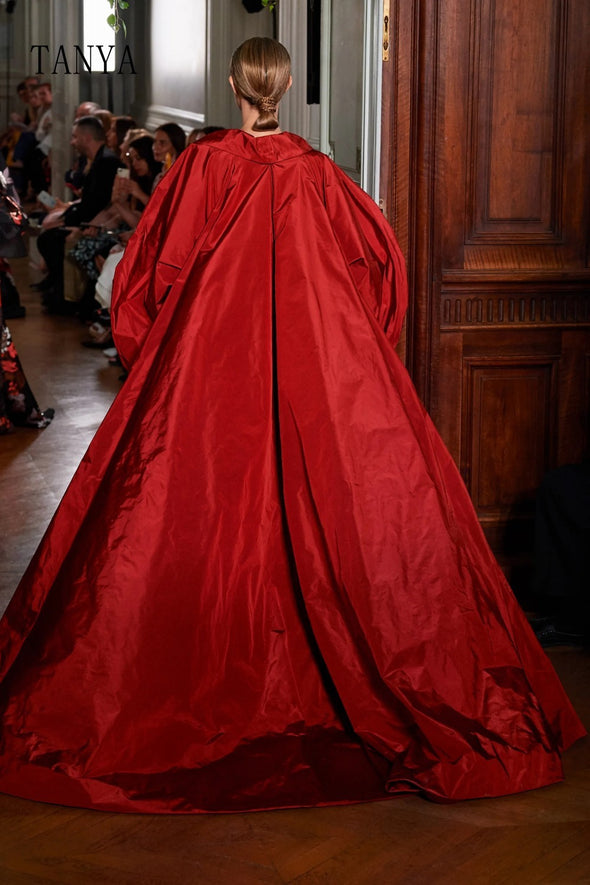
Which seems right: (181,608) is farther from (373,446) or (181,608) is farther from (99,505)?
(373,446)

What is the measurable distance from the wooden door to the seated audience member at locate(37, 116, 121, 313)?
15.6 feet

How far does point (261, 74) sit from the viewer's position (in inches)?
102

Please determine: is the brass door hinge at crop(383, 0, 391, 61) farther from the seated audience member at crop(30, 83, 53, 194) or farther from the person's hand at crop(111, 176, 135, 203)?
A: the seated audience member at crop(30, 83, 53, 194)

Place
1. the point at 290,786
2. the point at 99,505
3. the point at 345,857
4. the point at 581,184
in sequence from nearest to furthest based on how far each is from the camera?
the point at 345,857 → the point at 290,786 → the point at 99,505 → the point at 581,184

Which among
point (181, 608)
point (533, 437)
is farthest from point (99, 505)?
point (533, 437)

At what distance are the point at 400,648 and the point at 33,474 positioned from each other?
260cm

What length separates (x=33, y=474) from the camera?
4742 mm

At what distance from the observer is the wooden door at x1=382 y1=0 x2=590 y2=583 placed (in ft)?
10.6

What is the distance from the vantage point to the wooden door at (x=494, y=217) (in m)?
3.23

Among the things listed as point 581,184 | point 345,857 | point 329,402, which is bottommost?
point 345,857

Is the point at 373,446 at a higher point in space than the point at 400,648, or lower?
higher

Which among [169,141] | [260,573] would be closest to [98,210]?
[169,141]

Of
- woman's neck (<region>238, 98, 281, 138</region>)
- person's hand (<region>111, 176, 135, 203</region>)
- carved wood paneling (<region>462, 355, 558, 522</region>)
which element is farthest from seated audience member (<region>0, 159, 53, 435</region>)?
woman's neck (<region>238, 98, 281, 138</region>)

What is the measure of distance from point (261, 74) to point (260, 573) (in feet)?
3.40
